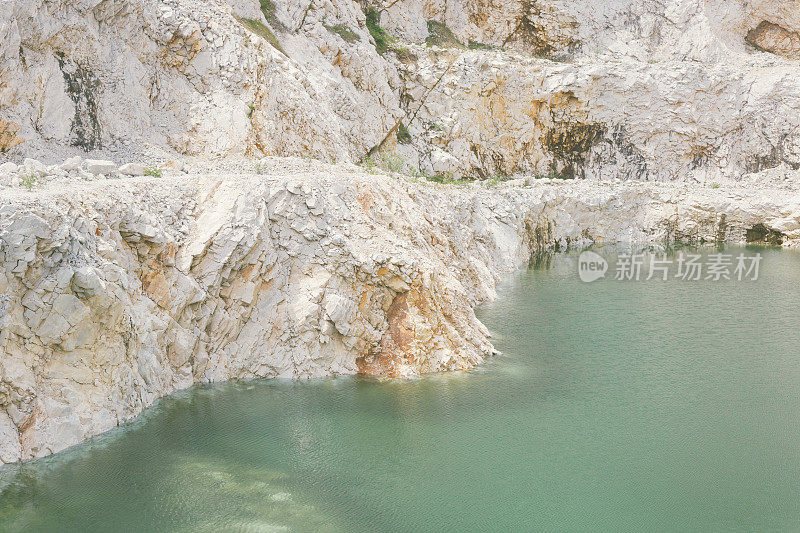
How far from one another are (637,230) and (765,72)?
68.3ft

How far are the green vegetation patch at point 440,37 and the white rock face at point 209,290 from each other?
31121mm

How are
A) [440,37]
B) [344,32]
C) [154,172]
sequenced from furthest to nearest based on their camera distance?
1. [440,37]
2. [344,32]
3. [154,172]

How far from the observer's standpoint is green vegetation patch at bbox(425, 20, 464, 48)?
5781 centimetres

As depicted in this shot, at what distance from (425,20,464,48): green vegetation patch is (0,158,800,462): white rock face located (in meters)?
31.1

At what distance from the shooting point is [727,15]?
210 feet

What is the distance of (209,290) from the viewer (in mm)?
21984

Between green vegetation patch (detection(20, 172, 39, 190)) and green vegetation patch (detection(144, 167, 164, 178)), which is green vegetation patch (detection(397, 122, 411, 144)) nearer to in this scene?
green vegetation patch (detection(144, 167, 164, 178))

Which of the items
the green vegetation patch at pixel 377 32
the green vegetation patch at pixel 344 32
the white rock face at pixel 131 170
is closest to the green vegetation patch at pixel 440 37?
the green vegetation patch at pixel 377 32

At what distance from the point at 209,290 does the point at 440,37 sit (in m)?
43.9

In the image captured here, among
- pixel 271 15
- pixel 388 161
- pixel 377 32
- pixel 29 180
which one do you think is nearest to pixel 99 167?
pixel 29 180

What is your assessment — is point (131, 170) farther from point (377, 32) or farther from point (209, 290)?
point (377, 32)

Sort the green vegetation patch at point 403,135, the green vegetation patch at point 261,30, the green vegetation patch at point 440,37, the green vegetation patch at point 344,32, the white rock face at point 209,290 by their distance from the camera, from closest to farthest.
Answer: the white rock face at point 209,290 < the green vegetation patch at point 261,30 < the green vegetation patch at point 344,32 < the green vegetation patch at point 403,135 < the green vegetation patch at point 440,37

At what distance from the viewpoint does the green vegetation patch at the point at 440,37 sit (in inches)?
2276

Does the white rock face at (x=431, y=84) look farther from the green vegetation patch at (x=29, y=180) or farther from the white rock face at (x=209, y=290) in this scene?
the white rock face at (x=209, y=290)
